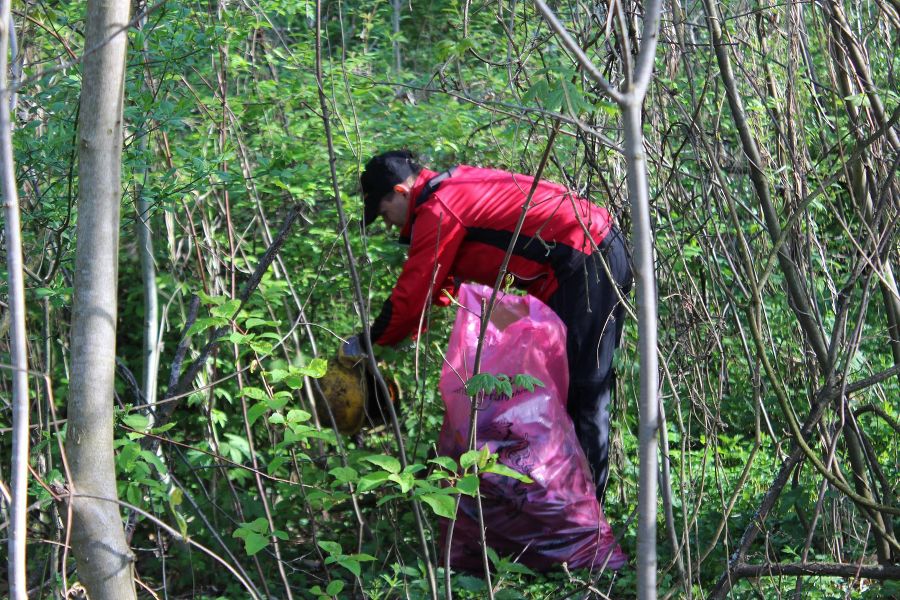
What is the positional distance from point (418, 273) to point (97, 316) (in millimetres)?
1844

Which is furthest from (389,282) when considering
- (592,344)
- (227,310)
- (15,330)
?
(15,330)

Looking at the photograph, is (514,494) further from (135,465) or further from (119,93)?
(119,93)

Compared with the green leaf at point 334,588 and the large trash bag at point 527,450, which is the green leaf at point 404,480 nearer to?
the green leaf at point 334,588

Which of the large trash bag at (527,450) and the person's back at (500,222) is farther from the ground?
the person's back at (500,222)

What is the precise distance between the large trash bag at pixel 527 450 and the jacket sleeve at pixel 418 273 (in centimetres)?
15

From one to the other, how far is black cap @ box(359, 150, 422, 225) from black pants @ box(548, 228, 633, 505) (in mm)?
698

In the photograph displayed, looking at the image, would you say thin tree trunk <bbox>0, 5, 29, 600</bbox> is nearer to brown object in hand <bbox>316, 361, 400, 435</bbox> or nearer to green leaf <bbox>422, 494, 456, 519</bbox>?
green leaf <bbox>422, 494, 456, 519</bbox>

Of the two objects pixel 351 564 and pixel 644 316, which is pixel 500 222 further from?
pixel 644 316

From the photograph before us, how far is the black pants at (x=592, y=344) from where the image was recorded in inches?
134

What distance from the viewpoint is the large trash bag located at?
128 inches

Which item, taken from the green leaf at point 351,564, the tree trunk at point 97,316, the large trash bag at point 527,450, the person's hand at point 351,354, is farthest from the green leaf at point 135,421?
the large trash bag at point 527,450

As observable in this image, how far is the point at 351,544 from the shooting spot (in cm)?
350

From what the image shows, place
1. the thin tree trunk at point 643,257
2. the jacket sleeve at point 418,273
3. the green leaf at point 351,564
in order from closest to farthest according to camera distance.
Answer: the thin tree trunk at point 643,257
the green leaf at point 351,564
the jacket sleeve at point 418,273

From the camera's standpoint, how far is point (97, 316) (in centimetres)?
160
